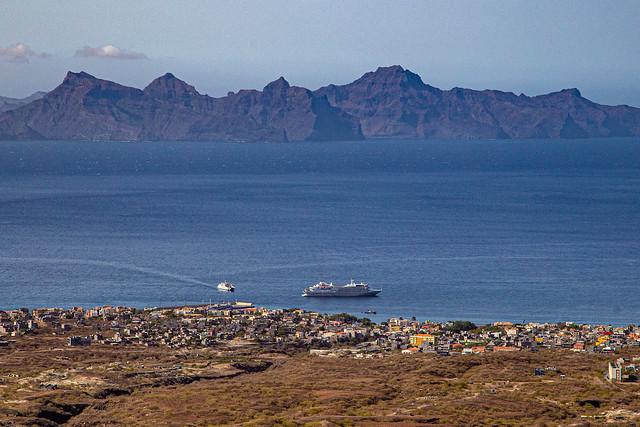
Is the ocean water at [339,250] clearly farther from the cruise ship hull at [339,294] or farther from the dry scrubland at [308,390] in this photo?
the dry scrubland at [308,390]

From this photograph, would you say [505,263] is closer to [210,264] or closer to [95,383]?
[210,264]

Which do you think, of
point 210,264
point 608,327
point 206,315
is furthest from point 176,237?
point 608,327

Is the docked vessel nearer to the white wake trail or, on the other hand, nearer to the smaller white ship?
the smaller white ship

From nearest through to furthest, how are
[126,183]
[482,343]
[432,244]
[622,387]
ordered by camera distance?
[622,387]
[482,343]
[432,244]
[126,183]

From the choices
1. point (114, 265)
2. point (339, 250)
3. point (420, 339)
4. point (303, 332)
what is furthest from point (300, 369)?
point (339, 250)

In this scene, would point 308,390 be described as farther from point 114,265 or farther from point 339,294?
point 114,265

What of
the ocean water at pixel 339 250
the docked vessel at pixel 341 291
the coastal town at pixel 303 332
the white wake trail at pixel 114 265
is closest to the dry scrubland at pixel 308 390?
the coastal town at pixel 303 332
